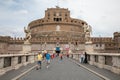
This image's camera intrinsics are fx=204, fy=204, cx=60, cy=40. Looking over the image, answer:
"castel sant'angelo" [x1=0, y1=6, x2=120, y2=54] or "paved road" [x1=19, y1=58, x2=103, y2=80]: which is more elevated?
"castel sant'angelo" [x1=0, y1=6, x2=120, y2=54]

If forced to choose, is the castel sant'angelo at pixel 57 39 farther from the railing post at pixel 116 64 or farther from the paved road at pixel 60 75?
the railing post at pixel 116 64

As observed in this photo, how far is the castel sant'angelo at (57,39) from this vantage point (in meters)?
74.9

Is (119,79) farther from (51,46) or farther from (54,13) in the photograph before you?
(54,13)

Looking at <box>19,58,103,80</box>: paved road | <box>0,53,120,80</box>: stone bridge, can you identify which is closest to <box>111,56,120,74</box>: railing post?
<box>0,53,120,80</box>: stone bridge

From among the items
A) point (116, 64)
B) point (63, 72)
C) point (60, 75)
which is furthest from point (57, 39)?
point (60, 75)

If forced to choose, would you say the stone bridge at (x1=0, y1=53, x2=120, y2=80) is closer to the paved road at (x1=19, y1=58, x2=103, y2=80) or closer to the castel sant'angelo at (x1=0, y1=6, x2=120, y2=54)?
the paved road at (x1=19, y1=58, x2=103, y2=80)

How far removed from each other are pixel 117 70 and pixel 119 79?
2.42 m

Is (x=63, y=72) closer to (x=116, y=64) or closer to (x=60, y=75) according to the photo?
(x=60, y=75)

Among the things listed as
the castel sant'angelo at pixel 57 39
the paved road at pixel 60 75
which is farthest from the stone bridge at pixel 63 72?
the castel sant'angelo at pixel 57 39

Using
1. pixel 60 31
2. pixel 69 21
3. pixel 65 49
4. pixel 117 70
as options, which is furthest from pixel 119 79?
pixel 69 21

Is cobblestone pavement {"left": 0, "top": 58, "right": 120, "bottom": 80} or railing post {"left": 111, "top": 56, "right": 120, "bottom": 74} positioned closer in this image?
cobblestone pavement {"left": 0, "top": 58, "right": 120, "bottom": 80}

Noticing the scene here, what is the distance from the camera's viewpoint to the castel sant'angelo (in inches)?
2950

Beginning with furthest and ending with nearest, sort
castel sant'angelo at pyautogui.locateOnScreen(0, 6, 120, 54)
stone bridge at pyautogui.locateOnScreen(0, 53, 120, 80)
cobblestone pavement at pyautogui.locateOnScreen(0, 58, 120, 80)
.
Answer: castel sant'angelo at pyautogui.locateOnScreen(0, 6, 120, 54) → stone bridge at pyautogui.locateOnScreen(0, 53, 120, 80) → cobblestone pavement at pyautogui.locateOnScreen(0, 58, 120, 80)

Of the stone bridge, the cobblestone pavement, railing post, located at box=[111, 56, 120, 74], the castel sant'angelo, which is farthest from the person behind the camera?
the castel sant'angelo
